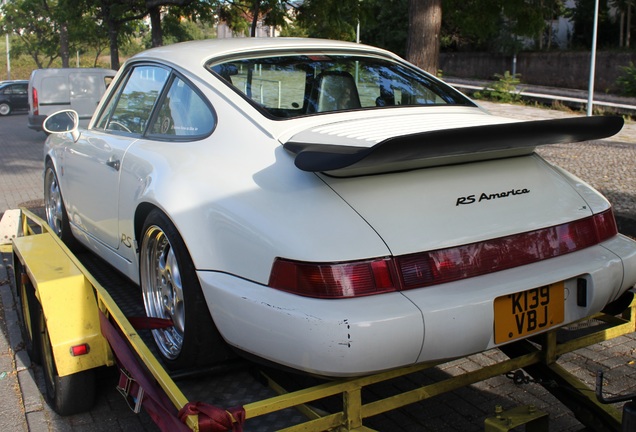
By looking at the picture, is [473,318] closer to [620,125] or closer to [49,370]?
[620,125]

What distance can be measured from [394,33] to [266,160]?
39.6 m

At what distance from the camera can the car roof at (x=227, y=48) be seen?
3572mm

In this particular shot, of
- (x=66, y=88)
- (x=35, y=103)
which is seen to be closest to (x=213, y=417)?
(x=66, y=88)

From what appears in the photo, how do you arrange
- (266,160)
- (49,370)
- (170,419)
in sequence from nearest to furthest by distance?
(170,419) → (266,160) → (49,370)

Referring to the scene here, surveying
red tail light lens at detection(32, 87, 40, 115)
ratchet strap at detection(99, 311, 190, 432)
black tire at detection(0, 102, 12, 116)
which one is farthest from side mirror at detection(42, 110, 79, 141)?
black tire at detection(0, 102, 12, 116)

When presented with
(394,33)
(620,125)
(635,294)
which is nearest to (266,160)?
(620,125)

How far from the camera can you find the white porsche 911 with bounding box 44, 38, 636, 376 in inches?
94.7

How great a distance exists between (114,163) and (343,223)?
1829mm

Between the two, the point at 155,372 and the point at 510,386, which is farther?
the point at 510,386

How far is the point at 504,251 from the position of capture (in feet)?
8.73

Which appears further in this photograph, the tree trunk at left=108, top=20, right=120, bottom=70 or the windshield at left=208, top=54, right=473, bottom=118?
the tree trunk at left=108, top=20, right=120, bottom=70

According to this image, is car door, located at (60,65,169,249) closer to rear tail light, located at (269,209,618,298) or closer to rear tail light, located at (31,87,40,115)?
rear tail light, located at (269,209,618,298)

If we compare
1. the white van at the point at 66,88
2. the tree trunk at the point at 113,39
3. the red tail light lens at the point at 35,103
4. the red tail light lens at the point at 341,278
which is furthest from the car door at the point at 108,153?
the tree trunk at the point at 113,39

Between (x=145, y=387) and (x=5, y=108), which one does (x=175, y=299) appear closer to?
(x=145, y=387)
